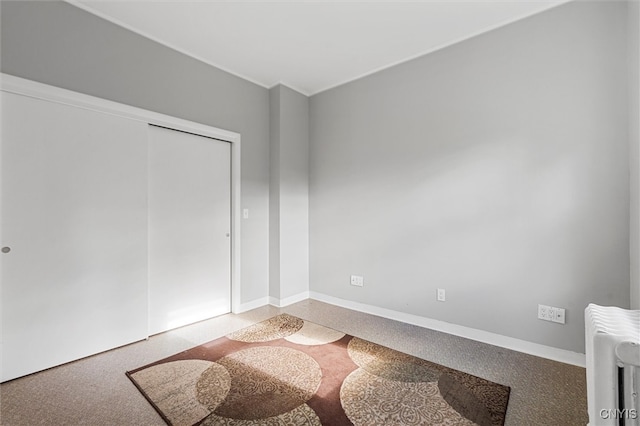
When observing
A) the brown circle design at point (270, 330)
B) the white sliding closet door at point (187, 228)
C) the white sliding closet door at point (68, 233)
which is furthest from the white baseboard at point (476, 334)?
the white sliding closet door at point (68, 233)

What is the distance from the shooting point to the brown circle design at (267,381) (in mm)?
1655

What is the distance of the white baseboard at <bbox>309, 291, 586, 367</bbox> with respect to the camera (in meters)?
2.14

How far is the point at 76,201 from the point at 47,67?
95cm

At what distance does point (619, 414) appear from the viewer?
108 cm

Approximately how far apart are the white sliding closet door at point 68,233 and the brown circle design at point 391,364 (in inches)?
74.1

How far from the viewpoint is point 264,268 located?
3.53m

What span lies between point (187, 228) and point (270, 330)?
A: 1.29 m

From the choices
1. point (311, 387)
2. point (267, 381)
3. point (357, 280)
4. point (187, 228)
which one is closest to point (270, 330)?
point (267, 381)

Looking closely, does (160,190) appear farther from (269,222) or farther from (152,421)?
(152,421)

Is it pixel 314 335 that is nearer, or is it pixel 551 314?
pixel 551 314

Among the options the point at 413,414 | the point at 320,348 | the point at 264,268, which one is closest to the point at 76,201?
the point at 264,268

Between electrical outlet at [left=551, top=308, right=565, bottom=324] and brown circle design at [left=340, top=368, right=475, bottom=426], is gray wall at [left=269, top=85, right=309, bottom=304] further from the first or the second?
electrical outlet at [left=551, top=308, right=565, bottom=324]

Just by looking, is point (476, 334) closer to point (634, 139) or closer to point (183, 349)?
point (634, 139)

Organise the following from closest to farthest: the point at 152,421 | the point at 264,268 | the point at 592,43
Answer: the point at 152,421 < the point at 592,43 < the point at 264,268
